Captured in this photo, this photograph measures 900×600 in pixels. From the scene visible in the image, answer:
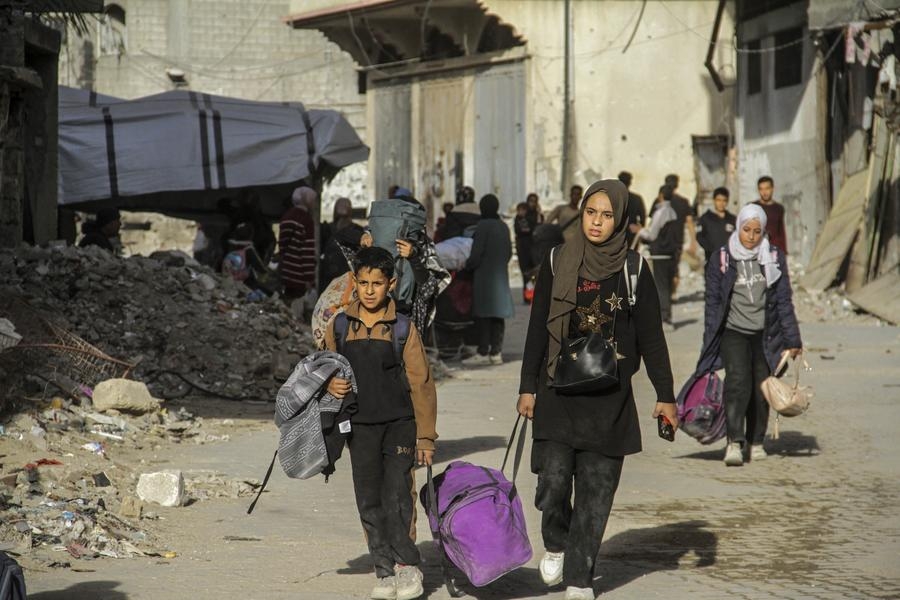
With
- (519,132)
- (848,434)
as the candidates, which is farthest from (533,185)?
(848,434)

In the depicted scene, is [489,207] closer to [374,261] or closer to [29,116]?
[29,116]

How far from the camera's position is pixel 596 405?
5.72 meters

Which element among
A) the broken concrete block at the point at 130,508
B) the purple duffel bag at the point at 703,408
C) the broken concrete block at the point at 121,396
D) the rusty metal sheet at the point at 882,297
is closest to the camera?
the broken concrete block at the point at 130,508

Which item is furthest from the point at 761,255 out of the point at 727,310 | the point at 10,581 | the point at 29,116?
the point at 29,116

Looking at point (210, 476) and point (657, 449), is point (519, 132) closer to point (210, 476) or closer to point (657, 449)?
point (657, 449)

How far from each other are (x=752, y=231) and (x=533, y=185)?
20330 mm

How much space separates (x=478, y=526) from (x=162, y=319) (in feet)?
27.4

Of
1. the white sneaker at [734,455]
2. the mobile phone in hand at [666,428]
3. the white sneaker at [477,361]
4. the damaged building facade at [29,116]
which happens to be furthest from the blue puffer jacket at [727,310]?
the white sneaker at [477,361]

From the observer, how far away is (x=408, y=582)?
220 inches

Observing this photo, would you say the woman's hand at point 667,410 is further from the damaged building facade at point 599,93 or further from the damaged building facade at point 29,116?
the damaged building facade at point 599,93

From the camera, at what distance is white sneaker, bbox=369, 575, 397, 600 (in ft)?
18.5

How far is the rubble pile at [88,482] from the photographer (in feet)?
21.3

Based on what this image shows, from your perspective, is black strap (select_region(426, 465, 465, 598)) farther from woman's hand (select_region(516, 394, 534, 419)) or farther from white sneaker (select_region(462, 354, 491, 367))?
white sneaker (select_region(462, 354, 491, 367))

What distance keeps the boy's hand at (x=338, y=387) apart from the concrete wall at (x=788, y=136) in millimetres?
18419
